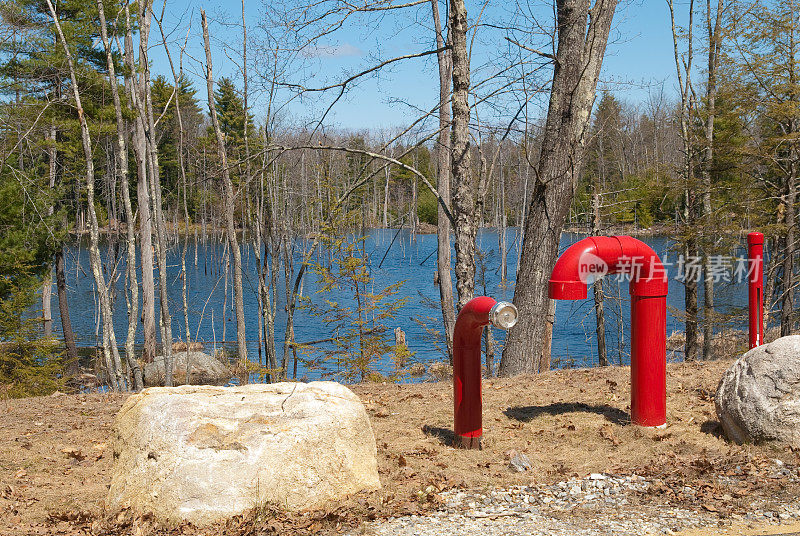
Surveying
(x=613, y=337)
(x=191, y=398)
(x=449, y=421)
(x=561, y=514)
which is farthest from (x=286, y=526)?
(x=613, y=337)

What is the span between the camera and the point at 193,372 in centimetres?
1681

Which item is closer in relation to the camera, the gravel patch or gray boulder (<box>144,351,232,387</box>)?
the gravel patch

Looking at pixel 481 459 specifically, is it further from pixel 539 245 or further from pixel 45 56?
pixel 45 56

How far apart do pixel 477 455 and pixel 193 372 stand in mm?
13342

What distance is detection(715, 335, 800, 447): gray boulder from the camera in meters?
4.67

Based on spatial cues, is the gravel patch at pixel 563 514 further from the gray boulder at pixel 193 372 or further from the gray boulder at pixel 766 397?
the gray boulder at pixel 193 372

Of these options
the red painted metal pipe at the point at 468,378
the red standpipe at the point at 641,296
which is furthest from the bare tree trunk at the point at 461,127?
the red painted metal pipe at the point at 468,378

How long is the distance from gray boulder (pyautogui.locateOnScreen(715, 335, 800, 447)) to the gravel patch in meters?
0.92

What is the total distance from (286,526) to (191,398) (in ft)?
3.94

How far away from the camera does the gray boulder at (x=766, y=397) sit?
15.3ft

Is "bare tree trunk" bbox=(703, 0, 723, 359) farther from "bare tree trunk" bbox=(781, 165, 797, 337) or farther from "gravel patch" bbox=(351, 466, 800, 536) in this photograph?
"gravel patch" bbox=(351, 466, 800, 536)

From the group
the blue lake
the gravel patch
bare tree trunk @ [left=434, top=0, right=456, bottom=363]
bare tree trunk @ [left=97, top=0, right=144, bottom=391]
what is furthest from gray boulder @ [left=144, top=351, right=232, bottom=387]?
the gravel patch

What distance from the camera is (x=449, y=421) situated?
5906mm

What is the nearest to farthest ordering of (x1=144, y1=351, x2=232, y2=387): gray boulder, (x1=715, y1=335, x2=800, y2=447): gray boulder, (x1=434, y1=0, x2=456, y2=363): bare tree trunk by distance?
(x1=715, y1=335, x2=800, y2=447): gray boulder < (x1=434, y1=0, x2=456, y2=363): bare tree trunk < (x1=144, y1=351, x2=232, y2=387): gray boulder
